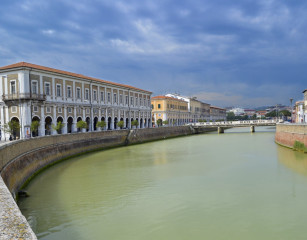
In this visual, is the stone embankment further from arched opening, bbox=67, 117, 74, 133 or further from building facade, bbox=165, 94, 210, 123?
building facade, bbox=165, 94, 210, 123

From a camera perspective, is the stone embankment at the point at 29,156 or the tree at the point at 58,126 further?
the tree at the point at 58,126

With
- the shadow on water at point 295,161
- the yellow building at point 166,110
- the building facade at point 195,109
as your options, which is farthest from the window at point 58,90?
the building facade at point 195,109

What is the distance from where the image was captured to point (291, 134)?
27.3 metres

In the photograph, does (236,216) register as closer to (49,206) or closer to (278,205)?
(278,205)

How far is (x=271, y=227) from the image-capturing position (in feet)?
27.4

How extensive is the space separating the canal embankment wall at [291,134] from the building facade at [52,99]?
75.2ft

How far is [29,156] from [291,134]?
2333 centimetres

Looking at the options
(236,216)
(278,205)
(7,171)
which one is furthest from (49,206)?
(278,205)

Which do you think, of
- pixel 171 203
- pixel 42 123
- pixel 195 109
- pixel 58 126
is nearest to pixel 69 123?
pixel 58 126

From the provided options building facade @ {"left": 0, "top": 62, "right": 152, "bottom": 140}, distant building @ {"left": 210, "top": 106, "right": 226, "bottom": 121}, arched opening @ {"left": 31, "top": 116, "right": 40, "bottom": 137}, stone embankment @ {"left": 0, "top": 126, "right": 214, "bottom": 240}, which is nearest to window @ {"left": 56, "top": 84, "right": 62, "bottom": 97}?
building facade @ {"left": 0, "top": 62, "right": 152, "bottom": 140}

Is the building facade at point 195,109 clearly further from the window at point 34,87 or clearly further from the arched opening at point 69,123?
the window at point 34,87

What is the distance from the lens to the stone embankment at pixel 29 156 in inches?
179

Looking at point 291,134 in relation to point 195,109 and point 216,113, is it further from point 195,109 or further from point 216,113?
point 216,113

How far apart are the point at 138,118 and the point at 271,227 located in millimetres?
42264
